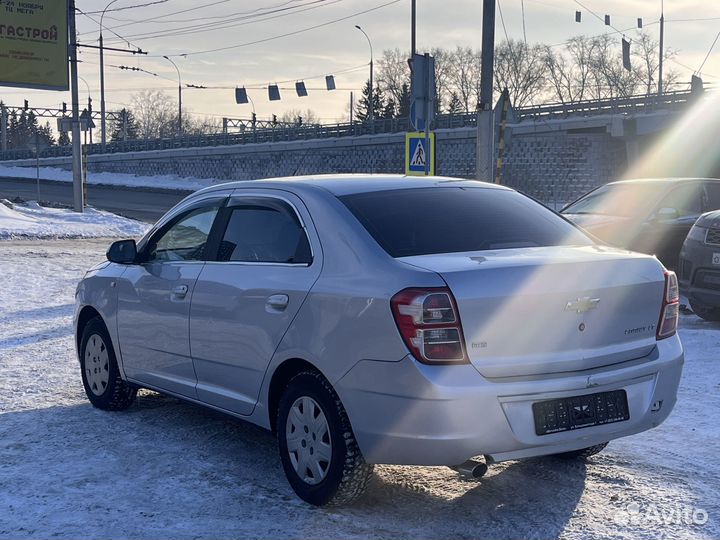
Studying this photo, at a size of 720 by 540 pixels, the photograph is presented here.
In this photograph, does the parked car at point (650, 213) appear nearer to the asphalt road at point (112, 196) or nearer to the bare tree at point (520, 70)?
the asphalt road at point (112, 196)

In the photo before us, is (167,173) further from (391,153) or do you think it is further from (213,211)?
(213,211)

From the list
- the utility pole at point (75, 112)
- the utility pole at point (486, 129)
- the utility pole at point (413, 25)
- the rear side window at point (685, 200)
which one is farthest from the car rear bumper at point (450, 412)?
the utility pole at point (413, 25)

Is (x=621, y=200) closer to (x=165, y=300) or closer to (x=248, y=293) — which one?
(x=165, y=300)

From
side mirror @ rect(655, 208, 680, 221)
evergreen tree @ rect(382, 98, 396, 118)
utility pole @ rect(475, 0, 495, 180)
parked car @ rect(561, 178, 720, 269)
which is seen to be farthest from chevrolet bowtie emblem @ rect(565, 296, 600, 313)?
evergreen tree @ rect(382, 98, 396, 118)

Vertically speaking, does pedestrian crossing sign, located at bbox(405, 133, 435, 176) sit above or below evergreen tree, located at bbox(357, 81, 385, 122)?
below

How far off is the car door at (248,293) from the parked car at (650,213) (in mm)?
7477

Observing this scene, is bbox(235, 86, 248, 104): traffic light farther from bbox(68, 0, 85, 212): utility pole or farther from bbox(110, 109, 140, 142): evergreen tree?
bbox(110, 109, 140, 142): evergreen tree

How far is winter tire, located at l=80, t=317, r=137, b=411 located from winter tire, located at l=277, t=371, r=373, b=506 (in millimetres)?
1999

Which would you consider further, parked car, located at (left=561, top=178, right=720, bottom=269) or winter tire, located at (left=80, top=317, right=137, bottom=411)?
parked car, located at (left=561, top=178, right=720, bottom=269)

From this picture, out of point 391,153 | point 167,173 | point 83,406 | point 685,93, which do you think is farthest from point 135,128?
point 83,406

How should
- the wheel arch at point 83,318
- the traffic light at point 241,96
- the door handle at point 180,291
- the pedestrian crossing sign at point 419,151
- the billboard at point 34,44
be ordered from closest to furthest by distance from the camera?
the door handle at point 180,291
the wheel arch at point 83,318
the pedestrian crossing sign at point 419,151
the billboard at point 34,44
the traffic light at point 241,96

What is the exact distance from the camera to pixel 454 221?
4.43 m

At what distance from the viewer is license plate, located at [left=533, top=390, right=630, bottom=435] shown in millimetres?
3740

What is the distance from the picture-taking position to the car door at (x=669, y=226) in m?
11.5
